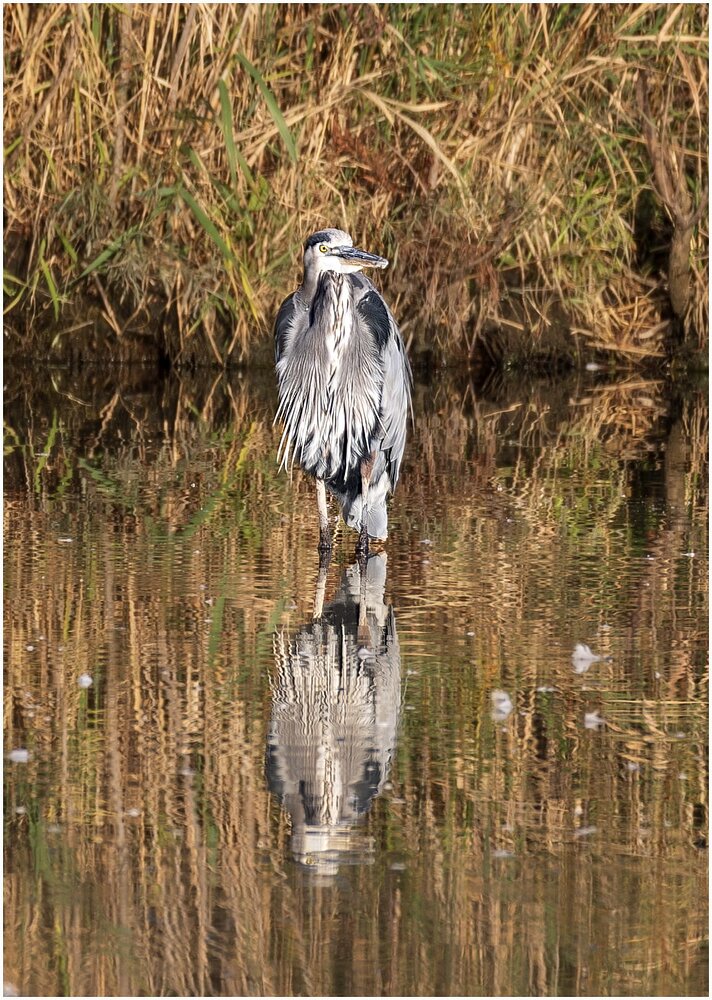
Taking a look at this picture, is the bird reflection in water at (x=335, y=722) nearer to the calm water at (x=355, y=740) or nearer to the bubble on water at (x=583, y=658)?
the calm water at (x=355, y=740)

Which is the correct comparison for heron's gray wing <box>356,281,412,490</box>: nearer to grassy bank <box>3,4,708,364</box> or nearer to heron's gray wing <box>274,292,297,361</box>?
heron's gray wing <box>274,292,297,361</box>

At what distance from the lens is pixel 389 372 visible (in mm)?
6617

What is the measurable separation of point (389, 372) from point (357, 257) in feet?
1.87

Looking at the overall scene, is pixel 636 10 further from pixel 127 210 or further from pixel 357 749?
pixel 357 749

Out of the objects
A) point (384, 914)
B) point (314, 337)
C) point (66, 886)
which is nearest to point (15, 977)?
point (66, 886)

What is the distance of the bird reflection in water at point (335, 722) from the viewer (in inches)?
149

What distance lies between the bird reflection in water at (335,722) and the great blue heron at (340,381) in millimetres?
770

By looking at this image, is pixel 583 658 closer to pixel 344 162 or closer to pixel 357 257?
pixel 357 257

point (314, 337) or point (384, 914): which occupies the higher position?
point (314, 337)

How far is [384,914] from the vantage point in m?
3.37

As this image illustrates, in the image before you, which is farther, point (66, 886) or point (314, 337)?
point (314, 337)

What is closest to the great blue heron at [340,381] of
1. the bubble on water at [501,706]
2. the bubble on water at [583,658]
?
the bubble on water at [583,658]

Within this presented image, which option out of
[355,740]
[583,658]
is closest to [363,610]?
[583,658]

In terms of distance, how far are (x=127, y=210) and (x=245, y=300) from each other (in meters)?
0.96
